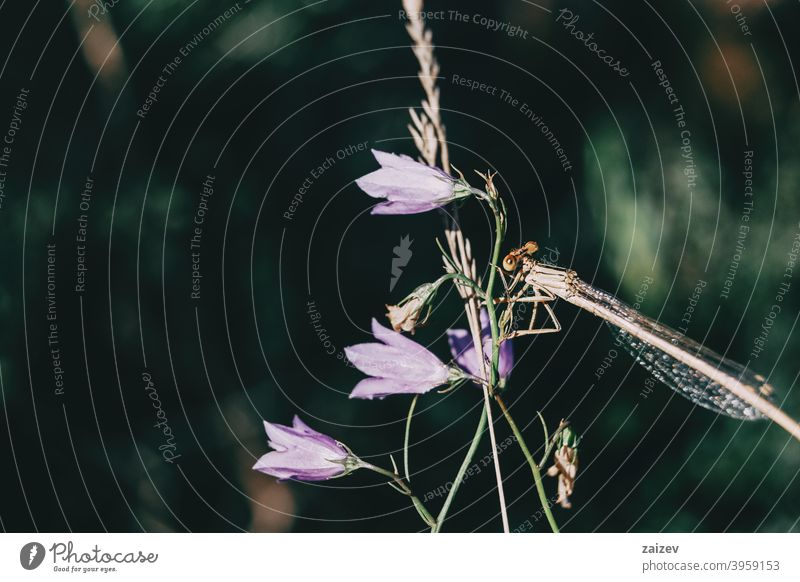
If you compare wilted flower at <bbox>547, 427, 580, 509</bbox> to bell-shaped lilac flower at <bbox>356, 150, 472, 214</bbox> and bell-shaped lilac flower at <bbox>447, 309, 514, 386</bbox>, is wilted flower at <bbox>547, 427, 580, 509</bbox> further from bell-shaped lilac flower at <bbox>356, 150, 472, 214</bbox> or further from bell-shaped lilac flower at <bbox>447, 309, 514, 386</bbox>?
bell-shaped lilac flower at <bbox>356, 150, 472, 214</bbox>

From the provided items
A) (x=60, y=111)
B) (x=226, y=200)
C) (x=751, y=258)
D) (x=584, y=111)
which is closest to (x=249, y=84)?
(x=226, y=200)

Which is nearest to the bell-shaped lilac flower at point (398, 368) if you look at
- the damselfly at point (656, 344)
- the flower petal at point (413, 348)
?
the flower petal at point (413, 348)

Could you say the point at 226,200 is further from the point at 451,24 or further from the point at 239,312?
the point at 451,24

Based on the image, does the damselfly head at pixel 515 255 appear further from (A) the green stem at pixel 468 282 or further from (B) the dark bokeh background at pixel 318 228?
(B) the dark bokeh background at pixel 318 228

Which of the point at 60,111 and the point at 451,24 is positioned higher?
the point at 451,24
